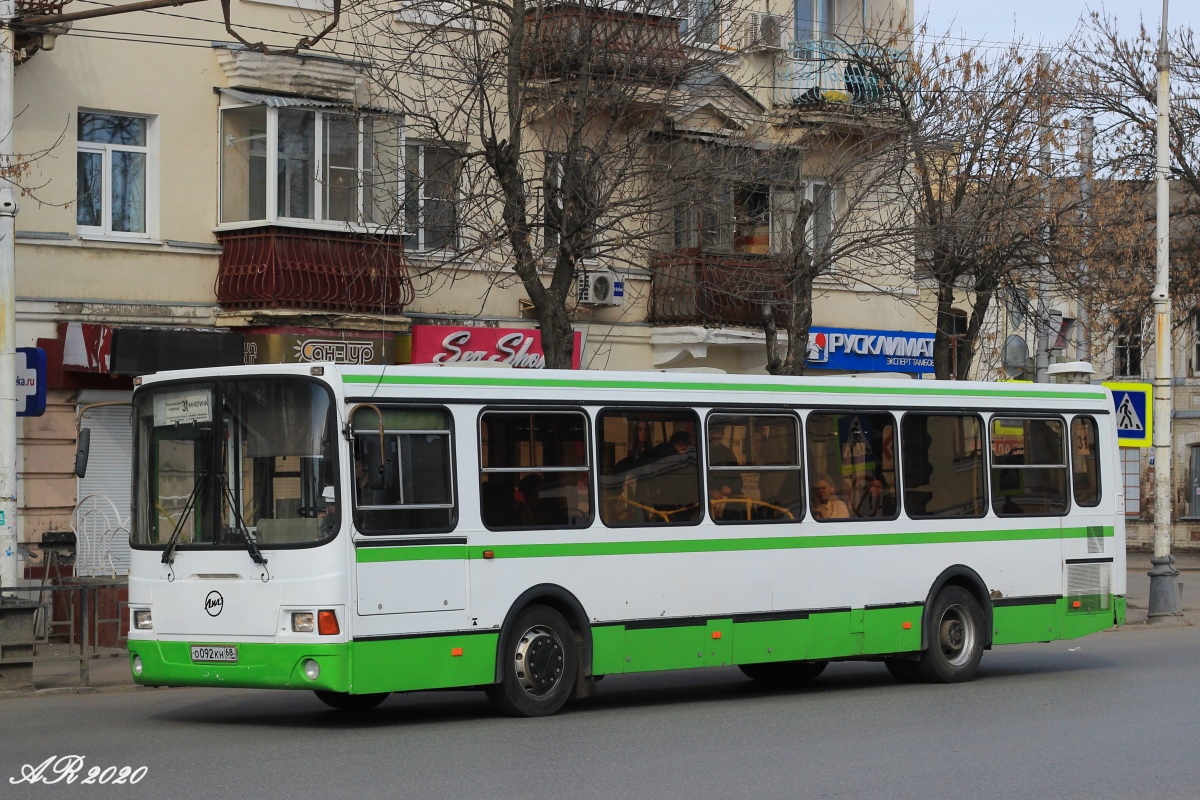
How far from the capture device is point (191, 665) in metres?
12.3

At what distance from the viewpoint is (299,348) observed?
22.2 m

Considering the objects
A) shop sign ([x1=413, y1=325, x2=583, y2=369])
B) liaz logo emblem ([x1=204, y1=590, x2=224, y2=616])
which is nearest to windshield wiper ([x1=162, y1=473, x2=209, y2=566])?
liaz logo emblem ([x1=204, y1=590, x2=224, y2=616])

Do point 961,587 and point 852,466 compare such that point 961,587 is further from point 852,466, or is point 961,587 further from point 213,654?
point 213,654

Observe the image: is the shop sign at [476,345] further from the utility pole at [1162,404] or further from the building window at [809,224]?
the utility pole at [1162,404]

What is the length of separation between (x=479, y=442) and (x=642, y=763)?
315 cm

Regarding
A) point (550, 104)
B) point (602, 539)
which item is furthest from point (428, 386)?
point (550, 104)

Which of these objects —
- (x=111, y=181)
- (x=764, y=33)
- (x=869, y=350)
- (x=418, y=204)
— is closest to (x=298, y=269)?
(x=418, y=204)

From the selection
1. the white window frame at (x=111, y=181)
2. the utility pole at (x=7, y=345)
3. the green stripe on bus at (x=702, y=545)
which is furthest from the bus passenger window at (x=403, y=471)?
the white window frame at (x=111, y=181)

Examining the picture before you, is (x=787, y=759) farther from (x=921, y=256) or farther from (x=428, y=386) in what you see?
(x=921, y=256)

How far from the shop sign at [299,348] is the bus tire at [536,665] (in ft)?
29.8

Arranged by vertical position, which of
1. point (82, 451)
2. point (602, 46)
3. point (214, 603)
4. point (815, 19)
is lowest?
point (214, 603)

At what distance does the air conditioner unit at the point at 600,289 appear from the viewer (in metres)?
25.9

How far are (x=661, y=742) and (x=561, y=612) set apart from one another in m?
2.01

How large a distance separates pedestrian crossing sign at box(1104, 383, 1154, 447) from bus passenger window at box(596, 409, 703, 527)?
1129 centimetres
